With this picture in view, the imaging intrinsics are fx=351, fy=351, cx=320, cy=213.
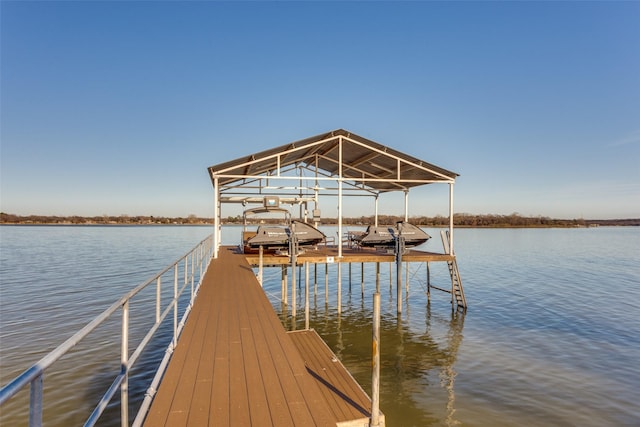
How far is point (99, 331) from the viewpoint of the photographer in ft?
38.4

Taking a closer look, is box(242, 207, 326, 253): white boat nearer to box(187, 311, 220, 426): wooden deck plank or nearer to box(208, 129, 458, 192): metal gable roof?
box(208, 129, 458, 192): metal gable roof

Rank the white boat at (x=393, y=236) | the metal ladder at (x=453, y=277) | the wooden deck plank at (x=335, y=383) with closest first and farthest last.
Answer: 1. the wooden deck plank at (x=335, y=383)
2. the white boat at (x=393, y=236)
3. the metal ladder at (x=453, y=277)

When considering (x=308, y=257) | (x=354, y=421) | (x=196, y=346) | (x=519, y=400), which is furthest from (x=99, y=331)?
(x=519, y=400)

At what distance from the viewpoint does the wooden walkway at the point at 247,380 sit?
3441 millimetres

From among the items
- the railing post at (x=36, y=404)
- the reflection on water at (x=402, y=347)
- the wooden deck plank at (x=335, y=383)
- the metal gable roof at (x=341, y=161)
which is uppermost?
the metal gable roof at (x=341, y=161)

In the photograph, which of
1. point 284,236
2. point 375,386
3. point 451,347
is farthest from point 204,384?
point 451,347

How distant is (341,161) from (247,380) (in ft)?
34.1

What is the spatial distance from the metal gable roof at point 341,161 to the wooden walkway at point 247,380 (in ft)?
21.9

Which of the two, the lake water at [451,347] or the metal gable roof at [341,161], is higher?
the metal gable roof at [341,161]

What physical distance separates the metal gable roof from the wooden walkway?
667 cm

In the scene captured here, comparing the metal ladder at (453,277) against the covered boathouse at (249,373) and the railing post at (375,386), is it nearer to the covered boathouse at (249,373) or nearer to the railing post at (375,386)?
the covered boathouse at (249,373)

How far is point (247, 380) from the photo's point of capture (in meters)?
4.18

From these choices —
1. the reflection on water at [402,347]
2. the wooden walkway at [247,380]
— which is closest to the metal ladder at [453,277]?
the reflection on water at [402,347]

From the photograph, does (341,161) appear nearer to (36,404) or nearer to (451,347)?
(451,347)
